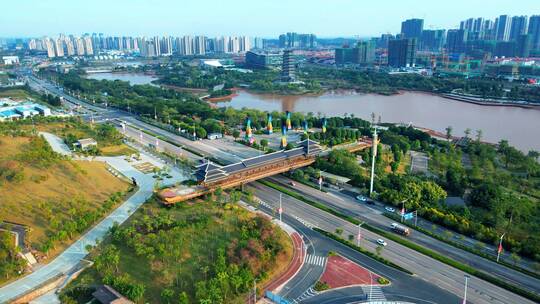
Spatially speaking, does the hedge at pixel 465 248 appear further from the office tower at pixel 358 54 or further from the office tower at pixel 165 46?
the office tower at pixel 165 46

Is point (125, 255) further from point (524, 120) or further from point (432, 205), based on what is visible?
point (524, 120)

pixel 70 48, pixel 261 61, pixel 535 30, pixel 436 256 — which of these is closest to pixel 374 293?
pixel 436 256

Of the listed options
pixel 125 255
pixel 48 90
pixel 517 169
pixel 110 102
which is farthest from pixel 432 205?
pixel 48 90

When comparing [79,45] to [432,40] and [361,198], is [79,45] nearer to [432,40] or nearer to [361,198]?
[432,40]

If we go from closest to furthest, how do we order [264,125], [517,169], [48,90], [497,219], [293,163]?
[497,219] < [293,163] < [517,169] < [264,125] < [48,90]

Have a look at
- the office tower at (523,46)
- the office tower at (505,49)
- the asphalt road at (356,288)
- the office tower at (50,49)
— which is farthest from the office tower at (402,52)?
the office tower at (50,49)
